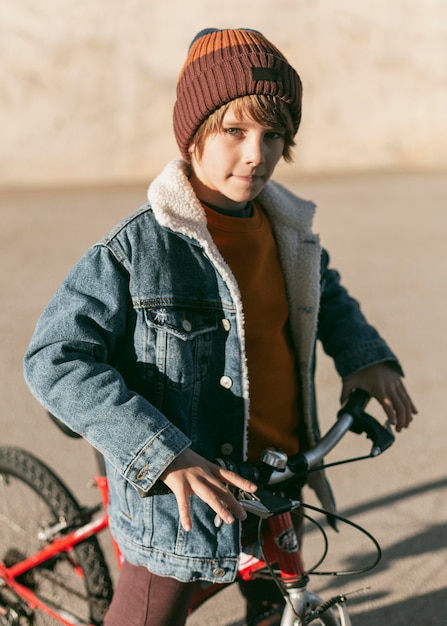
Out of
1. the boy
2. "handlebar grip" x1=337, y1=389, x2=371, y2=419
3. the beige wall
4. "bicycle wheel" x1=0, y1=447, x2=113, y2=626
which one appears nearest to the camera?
the boy

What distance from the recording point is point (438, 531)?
10.5ft

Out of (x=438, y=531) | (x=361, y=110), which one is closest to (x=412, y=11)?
(x=361, y=110)

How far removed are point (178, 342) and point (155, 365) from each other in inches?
2.8

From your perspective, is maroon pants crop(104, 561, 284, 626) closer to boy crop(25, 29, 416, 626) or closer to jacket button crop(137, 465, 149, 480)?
boy crop(25, 29, 416, 626)

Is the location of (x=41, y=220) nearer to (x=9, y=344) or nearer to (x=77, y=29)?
(x=9, y=344)

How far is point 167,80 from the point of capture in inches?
480

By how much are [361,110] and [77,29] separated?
4.76 meters

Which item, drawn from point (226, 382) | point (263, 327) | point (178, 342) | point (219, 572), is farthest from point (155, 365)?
point (219, 572)

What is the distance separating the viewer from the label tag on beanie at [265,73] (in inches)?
64.9

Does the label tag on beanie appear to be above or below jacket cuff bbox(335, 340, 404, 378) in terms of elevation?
above

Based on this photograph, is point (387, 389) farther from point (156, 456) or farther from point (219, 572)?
point (156, 456)

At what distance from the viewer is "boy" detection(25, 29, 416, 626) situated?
4.95 ft

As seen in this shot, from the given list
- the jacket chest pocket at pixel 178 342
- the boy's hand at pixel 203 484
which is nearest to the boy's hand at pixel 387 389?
the jacket chest pocket at pixel 178 342

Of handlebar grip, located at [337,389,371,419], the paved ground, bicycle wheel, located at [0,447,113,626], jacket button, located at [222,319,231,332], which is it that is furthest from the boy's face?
the paved ground
